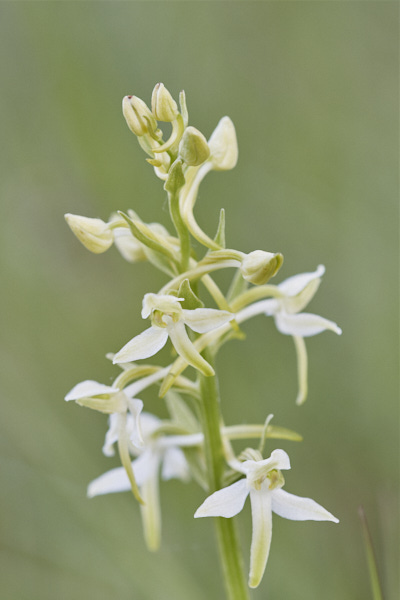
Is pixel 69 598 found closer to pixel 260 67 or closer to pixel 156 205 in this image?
pixel 156 205

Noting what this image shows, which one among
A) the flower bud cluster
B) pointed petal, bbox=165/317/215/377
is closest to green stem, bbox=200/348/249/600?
the flower bud cluster

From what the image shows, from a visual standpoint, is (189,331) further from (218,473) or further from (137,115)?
(137,115)

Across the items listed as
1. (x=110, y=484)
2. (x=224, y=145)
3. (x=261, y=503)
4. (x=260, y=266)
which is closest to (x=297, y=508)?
(x=261, y=503)

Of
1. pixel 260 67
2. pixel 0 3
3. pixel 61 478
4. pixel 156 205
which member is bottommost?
pixel 61 478

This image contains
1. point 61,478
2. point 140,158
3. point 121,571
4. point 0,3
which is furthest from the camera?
point 0,3

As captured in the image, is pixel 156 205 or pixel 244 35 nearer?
pixel 156 205

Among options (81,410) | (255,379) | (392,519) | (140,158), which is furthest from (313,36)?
(392,519)
